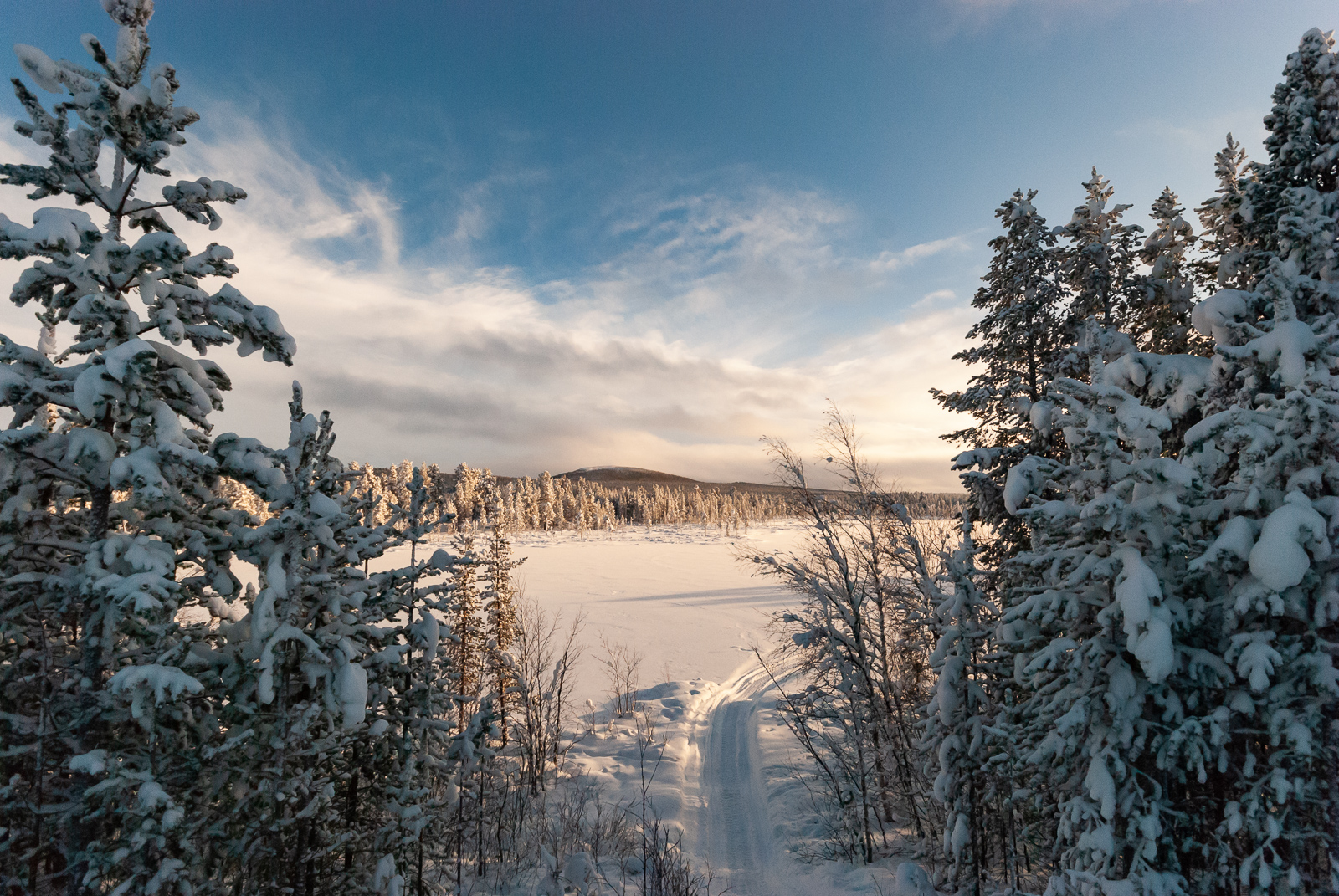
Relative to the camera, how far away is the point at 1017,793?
26.7 ft

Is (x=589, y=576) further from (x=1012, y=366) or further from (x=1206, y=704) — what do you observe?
(x=1206, y=704)

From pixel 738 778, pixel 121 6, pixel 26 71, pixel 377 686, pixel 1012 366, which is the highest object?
pixel 121 6

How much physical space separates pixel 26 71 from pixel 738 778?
22.3 metres

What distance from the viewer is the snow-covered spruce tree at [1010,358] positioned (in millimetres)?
13273

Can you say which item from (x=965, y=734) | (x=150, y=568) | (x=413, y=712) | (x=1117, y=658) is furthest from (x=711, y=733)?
(x=150, y=568)

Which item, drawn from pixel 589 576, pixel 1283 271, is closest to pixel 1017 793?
pixel 1283 271

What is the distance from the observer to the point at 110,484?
6172 mm

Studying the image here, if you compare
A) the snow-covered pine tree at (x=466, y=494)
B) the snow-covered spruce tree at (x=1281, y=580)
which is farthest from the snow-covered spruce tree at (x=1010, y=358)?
the snow-covered pine tree at (x=466, y=494)

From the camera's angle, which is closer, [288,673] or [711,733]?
[288,673]

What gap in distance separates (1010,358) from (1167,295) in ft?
12.3

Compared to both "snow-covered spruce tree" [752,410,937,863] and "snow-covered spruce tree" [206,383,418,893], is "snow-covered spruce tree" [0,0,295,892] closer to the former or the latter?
"snow-covered spruce tree" [206,383,418,893]

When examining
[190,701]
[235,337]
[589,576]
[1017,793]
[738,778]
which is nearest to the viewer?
[190,701]

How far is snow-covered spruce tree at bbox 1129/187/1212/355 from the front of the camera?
44.0 ft

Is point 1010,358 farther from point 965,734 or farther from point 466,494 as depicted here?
point 466,494
